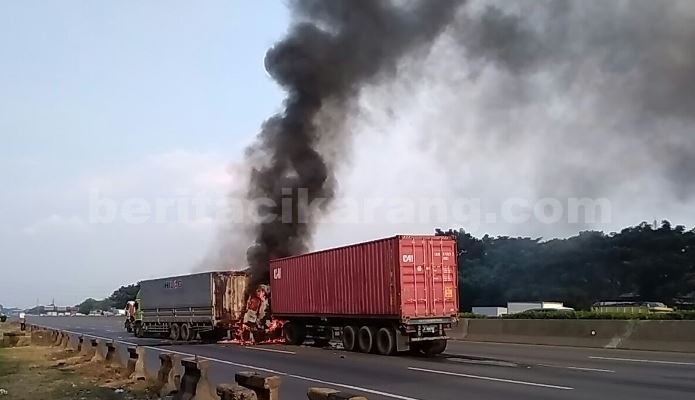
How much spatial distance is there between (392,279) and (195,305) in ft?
47.1

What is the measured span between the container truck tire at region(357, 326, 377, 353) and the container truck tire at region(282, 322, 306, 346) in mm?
5417

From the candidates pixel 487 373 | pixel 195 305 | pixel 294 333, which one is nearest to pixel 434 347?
pixel 487 373

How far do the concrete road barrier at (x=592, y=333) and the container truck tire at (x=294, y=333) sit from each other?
694 cm

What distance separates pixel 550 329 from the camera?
2650 centimetres

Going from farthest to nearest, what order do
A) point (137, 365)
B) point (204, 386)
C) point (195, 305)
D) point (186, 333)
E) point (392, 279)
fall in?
1. point (186, 333)
2. point (195, 305)
3. point (392, 279)
4. point (137, 365)
5. point (204, 386)

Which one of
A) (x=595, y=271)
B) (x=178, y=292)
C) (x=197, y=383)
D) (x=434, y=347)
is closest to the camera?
(x=197, y=383)

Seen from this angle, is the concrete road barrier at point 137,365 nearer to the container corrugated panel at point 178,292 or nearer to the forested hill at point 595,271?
the container corrugated panel at point 178,292

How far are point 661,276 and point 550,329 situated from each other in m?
32.7

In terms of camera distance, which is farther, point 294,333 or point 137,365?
point 294,333

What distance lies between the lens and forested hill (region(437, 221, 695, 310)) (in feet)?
180

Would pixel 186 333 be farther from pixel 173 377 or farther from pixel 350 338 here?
pixel 173 377

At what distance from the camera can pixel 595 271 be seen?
57.2 meters

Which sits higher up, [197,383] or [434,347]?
[197,383]

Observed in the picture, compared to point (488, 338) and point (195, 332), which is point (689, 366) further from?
point (195, 332)
